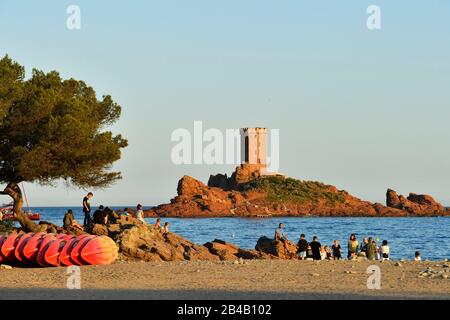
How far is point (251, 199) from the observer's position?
653 feet

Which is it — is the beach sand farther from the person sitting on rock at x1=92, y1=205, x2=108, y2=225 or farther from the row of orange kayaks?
the person sitting on rock at x1=92, y1=205, x2=108, y2=225

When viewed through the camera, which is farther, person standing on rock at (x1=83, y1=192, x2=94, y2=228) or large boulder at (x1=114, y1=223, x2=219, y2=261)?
person standing on rock at (x1=83, y1=192, x2=94, y2=228)

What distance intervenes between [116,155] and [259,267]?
15.3 meters

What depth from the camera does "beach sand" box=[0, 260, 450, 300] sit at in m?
20.1

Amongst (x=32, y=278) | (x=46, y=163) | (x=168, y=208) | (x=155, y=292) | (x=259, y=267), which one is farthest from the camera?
(x=168, y=208)

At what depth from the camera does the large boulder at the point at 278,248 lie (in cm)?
4872

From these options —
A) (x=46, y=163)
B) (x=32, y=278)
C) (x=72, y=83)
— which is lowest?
(x=32, y=278)

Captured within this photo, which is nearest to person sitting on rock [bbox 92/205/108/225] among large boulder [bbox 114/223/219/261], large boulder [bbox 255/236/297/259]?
large boulder [bbox 114/223/219/261]

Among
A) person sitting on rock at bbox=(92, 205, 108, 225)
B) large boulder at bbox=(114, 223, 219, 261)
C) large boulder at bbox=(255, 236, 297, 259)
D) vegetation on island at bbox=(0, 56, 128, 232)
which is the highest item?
vegetation on island at bbox=(0, 56, 128, 232)

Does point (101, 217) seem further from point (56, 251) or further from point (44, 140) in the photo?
point (56, 251)

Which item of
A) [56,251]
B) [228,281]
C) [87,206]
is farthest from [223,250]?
[228,281]

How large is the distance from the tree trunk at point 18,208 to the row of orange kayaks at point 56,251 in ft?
32.1

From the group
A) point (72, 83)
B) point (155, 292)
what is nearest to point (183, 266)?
point (155, 292)
